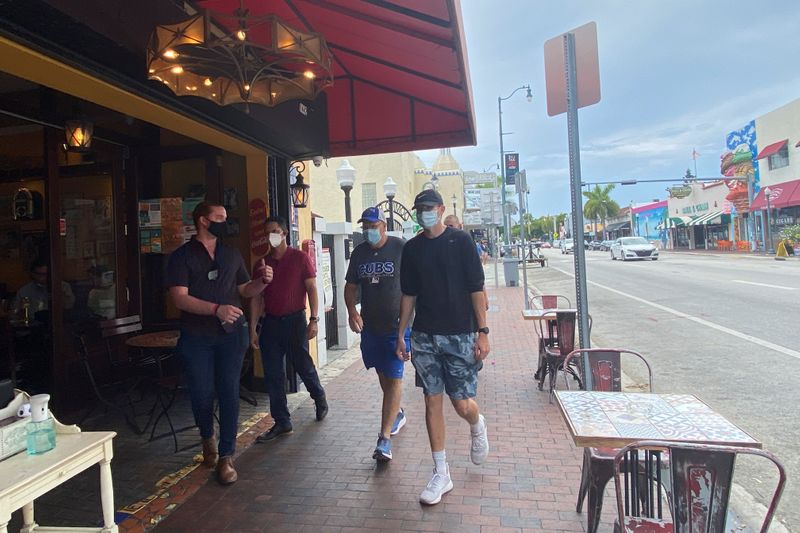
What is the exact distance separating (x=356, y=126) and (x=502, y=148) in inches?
855

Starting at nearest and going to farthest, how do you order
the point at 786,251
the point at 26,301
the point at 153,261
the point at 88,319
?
the point at 26,301, the point at 88,319, the point at 153,261, the point at 786,251

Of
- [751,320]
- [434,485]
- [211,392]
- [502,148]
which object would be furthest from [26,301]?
[502,148]

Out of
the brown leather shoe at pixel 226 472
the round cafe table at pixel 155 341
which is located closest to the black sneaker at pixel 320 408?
the brown leather shoe at pixel 226 472

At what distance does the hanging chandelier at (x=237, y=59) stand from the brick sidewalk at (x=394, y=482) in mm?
2824

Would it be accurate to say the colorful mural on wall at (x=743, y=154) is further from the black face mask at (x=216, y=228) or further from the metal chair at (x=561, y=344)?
the black face mask at (x=216, y=228)

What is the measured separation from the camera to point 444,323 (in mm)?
3344

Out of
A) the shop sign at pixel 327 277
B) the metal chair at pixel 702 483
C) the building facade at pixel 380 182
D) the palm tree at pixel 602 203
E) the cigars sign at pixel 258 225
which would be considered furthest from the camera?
the palm tree at pixel 602 203

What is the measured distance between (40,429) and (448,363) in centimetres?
223

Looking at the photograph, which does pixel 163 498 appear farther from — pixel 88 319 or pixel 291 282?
pixel 88 319

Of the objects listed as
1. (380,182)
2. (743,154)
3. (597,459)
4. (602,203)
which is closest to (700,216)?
(743,154)

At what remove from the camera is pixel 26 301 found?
17.8 ft

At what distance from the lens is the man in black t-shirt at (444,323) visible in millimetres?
3346

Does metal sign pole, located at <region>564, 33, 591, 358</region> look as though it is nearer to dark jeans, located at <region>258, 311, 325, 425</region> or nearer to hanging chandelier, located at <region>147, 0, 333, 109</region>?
hanging chandelier, located at <region>147, 0, 333, 109</region>

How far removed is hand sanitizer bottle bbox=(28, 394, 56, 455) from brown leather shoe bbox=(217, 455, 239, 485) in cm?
159
